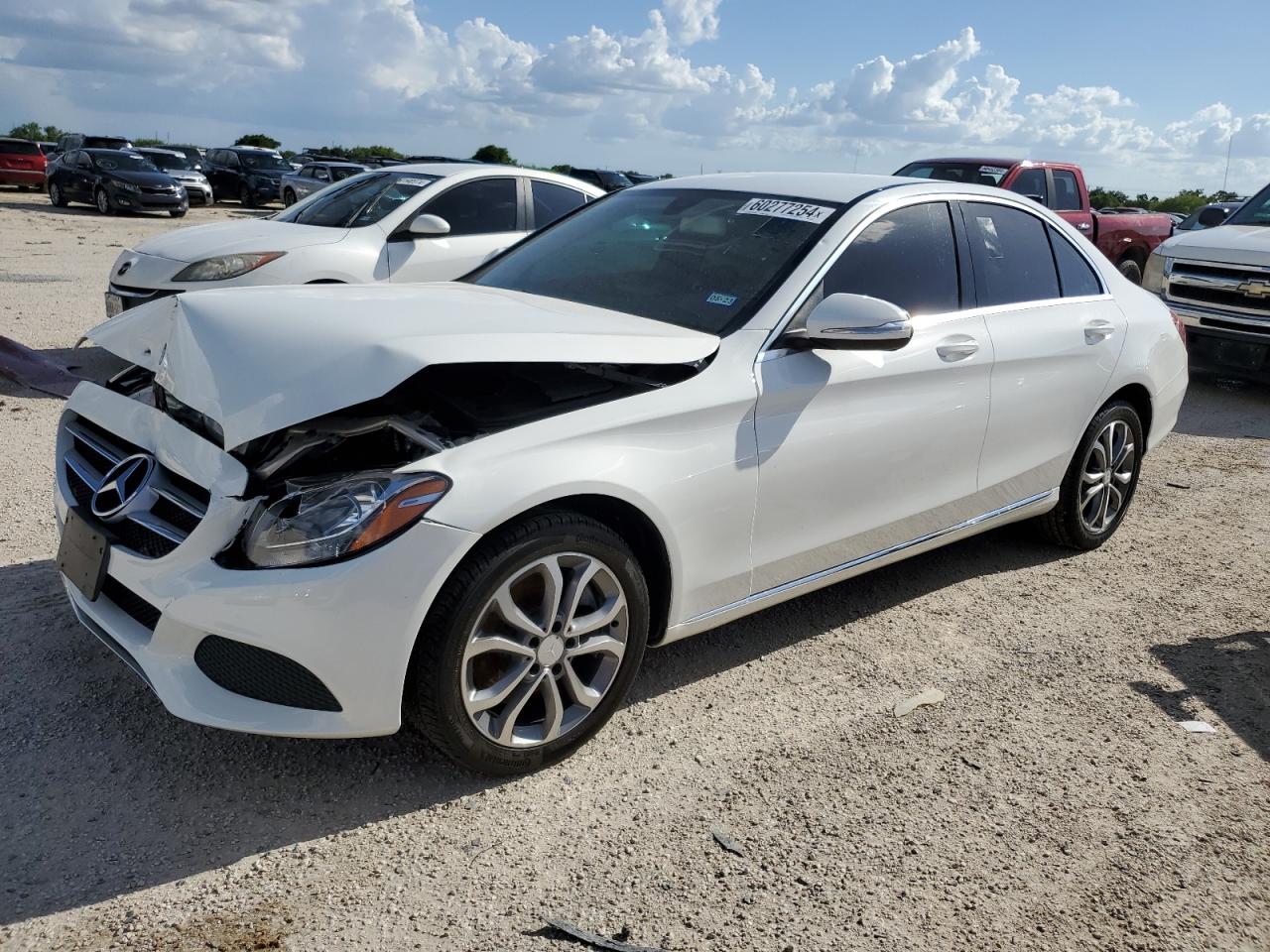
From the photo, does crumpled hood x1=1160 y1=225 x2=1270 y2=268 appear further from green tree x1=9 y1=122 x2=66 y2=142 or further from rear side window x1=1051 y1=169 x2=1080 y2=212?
green tree x1=9 y1=122 x2=66 y2=142

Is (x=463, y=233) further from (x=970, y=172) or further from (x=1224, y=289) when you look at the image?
(x=970, y=172)

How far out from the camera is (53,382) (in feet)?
23.5

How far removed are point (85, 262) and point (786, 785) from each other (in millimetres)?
14342

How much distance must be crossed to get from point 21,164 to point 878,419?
3130 cm

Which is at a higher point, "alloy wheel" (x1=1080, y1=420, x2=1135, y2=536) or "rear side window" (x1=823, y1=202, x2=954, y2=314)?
"rear side window" (x1=823, y1=202, x2=954, y2=314)

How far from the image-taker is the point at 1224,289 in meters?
9.44

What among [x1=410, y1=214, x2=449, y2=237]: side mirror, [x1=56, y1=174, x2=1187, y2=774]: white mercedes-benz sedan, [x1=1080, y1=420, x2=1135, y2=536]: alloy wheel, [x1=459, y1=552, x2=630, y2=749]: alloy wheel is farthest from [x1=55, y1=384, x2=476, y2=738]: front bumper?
[x1=410, y1=214, x2=449, y2=237]: side mirror

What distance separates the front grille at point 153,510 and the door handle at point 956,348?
2.59 meters

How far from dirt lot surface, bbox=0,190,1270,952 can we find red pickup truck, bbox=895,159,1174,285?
800cm

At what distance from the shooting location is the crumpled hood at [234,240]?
7512 mm

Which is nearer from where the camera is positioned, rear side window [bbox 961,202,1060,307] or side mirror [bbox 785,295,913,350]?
side mirror [bbox 785,295,913,350]

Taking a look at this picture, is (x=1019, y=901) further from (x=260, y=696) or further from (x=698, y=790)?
(x=260, y=696)

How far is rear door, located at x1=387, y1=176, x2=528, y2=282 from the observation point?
791cm

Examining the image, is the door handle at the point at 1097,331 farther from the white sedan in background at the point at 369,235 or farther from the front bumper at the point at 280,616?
the white sedan in background at the point at 369,235
